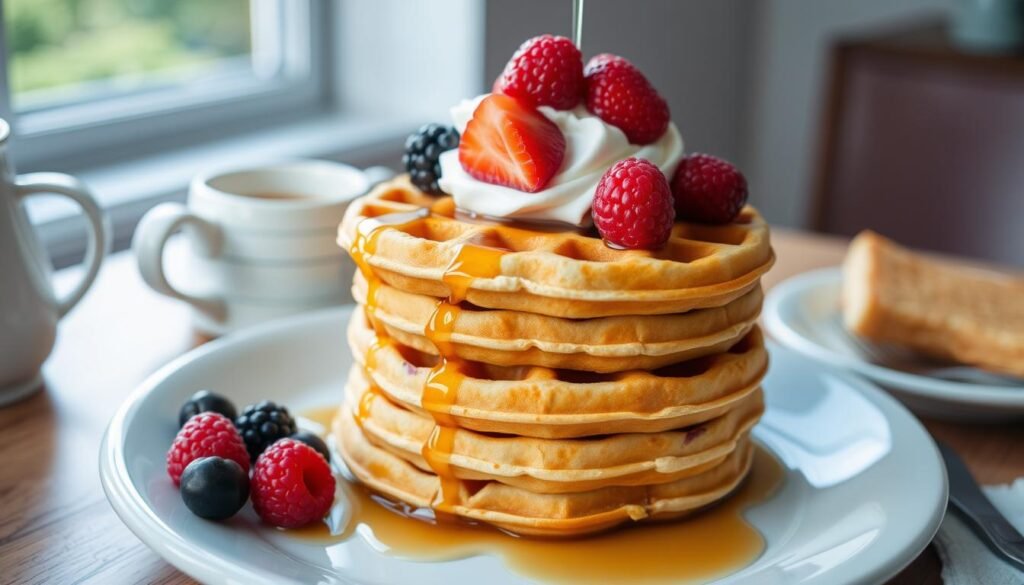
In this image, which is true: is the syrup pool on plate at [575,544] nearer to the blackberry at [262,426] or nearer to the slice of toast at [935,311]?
the blackberry at [262,426]

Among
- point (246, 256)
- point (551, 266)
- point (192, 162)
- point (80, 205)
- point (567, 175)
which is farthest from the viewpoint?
point (192, 162)

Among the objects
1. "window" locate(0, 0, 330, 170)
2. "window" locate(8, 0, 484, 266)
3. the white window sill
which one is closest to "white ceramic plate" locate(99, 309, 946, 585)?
the white window sill

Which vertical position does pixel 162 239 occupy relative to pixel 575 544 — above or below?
above

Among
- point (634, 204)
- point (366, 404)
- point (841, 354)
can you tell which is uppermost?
point (634, 204)

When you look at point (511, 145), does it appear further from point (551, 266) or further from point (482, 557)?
point (482, 557)

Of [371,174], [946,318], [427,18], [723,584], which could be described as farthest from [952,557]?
[427,18]

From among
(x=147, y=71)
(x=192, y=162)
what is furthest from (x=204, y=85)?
(x=192, y=162)

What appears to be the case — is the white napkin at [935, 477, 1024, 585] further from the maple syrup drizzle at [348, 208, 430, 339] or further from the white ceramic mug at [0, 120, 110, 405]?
the white ceramic mug at [0, 120, 110, 405]

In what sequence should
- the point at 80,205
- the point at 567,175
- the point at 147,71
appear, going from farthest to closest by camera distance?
the point at 147,71 → the point at 80,205 → the point at 567,175
